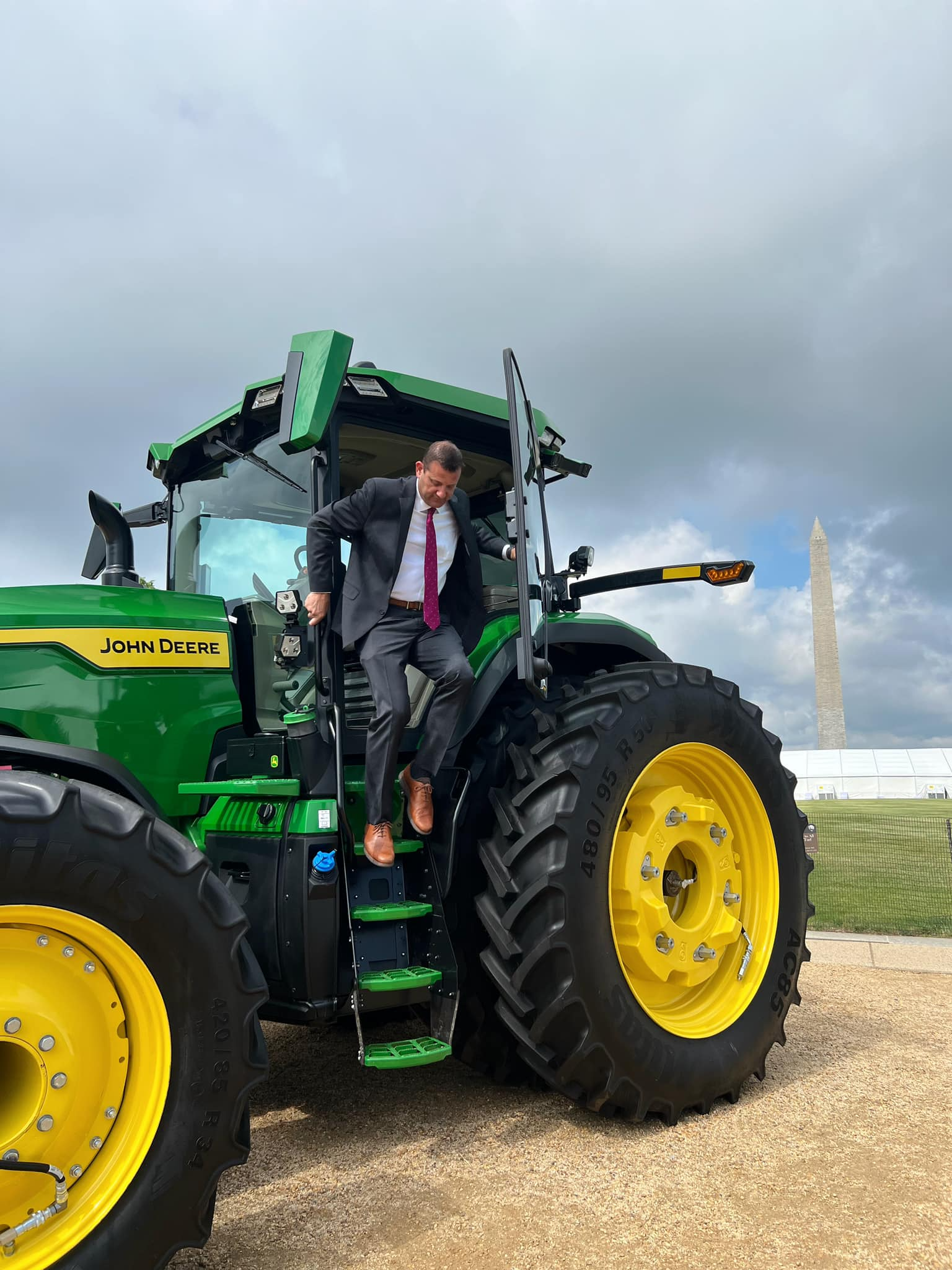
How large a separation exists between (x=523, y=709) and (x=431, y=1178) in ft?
5.55

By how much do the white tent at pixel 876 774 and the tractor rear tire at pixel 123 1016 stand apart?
34612mm

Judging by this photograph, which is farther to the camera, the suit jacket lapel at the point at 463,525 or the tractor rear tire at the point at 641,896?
the suit jacket lapel at the point at 463,525

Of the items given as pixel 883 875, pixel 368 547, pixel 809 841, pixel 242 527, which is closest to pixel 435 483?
pixel 368 547

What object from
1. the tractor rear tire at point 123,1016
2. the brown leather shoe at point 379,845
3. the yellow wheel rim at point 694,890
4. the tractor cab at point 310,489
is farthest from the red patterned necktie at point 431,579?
the tractor rear tire at point 123,1016

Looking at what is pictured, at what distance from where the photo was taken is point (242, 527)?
4113 millimetres

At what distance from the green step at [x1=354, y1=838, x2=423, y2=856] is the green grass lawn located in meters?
1.84

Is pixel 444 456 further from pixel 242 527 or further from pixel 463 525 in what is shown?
Answer: pixel 242 527

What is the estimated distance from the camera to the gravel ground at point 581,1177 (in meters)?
2.56

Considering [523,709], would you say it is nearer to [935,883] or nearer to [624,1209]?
[624,1209]

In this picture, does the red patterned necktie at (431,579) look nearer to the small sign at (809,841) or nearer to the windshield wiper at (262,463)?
the windshield wiper at (262,463)

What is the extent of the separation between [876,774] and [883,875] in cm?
2672

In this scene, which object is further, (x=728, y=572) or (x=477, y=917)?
(x=728, y=572)

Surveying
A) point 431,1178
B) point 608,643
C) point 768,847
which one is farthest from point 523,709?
point 431,1178

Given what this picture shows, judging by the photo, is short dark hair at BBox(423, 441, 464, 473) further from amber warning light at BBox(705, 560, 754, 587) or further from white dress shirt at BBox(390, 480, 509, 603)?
amber warning light at BBox(705, 560, 754, 587)
